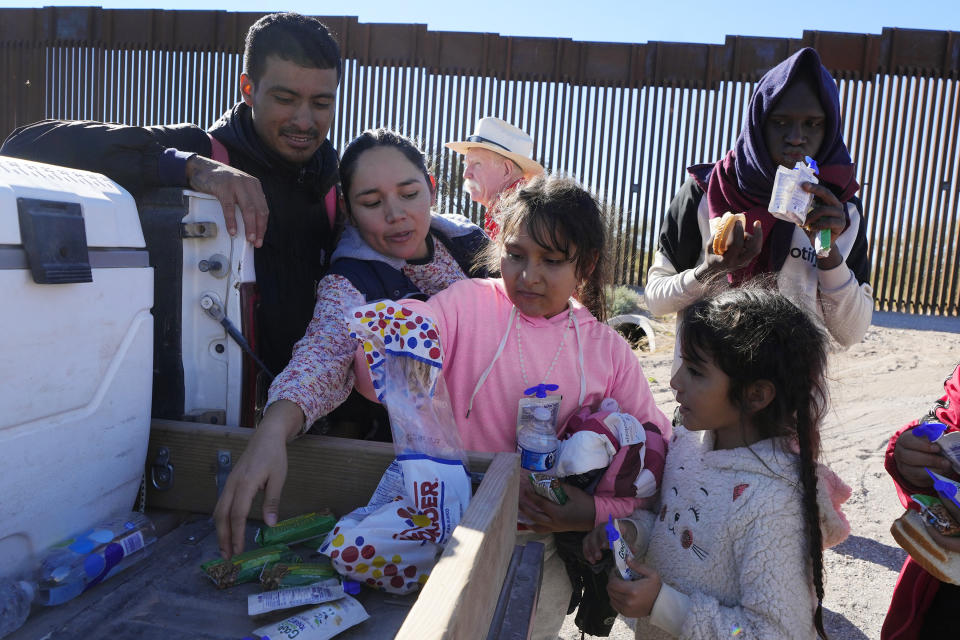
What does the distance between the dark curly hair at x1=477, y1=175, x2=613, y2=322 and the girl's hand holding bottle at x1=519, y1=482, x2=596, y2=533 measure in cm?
61

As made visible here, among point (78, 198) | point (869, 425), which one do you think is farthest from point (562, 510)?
point (869, 425)

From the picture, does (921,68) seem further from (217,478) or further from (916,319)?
(217,478)

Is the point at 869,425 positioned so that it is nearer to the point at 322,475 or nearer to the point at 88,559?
the point at 322,475

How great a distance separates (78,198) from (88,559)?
67cm

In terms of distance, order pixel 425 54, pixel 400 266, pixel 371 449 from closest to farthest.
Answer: pixel 371 449 < pixel 400 266 < pixel 425 54

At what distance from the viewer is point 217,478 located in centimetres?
149

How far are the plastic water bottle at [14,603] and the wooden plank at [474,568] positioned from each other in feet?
2.49

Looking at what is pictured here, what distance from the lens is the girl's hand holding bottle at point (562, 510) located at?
59.0 inches

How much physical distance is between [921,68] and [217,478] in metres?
10.3

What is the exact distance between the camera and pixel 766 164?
228 cm

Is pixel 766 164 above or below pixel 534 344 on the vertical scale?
above

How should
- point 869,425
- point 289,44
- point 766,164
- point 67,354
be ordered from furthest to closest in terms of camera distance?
1. point 869,425
2. point 766,164
3. point 289,44
4. point 67,354

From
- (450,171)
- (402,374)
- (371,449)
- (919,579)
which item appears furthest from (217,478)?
(450,171)

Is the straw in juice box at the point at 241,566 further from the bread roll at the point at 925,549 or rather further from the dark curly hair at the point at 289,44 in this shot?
the dark curly hair at the point at 289,44
